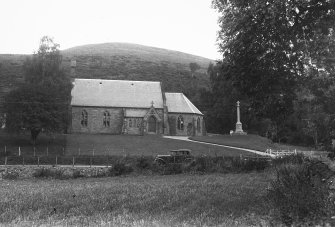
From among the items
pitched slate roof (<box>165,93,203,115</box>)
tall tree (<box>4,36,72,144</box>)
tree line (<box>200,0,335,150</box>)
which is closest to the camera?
tree line (<box>200,0,335,150</box>)

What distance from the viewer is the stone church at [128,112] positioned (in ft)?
252

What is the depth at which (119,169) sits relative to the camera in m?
31.4

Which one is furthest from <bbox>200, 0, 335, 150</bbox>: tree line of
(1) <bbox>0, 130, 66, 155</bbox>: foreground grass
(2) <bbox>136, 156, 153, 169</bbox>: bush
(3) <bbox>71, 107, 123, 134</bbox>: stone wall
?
(3) <bbox>71, 107, 123, 134</bbox>: stone wall

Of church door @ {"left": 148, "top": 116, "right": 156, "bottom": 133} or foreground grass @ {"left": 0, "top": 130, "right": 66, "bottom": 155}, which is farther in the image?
church door @ {"left": 148, "top": 116, "right": 156, "bottom": 133}

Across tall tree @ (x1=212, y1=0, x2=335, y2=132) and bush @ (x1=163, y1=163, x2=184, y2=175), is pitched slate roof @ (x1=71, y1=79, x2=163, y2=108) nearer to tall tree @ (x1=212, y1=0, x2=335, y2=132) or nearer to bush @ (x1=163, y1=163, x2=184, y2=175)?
bush @ (x1=163, y1=163, x2=184, y2=175)

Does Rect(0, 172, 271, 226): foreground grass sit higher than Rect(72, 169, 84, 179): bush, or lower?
higher

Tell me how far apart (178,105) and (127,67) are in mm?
81211

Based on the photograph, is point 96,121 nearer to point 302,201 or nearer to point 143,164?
point 143,164

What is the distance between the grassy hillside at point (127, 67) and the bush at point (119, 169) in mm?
71180

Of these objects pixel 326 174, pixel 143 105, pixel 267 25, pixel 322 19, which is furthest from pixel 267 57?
pixel 143 105

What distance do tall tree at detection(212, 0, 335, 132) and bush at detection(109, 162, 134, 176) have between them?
52.3ft

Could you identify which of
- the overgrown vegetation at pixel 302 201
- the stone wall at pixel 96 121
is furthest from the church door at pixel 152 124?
the overgrown vegetation at pixel 302 201

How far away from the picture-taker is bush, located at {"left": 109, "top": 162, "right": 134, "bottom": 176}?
103 feet

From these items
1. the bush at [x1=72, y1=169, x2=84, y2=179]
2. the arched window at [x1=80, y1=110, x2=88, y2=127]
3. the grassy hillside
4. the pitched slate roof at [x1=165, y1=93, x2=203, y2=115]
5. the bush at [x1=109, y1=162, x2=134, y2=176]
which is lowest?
the bush at [x1=72, y1=169, x2=84, y2=179]
